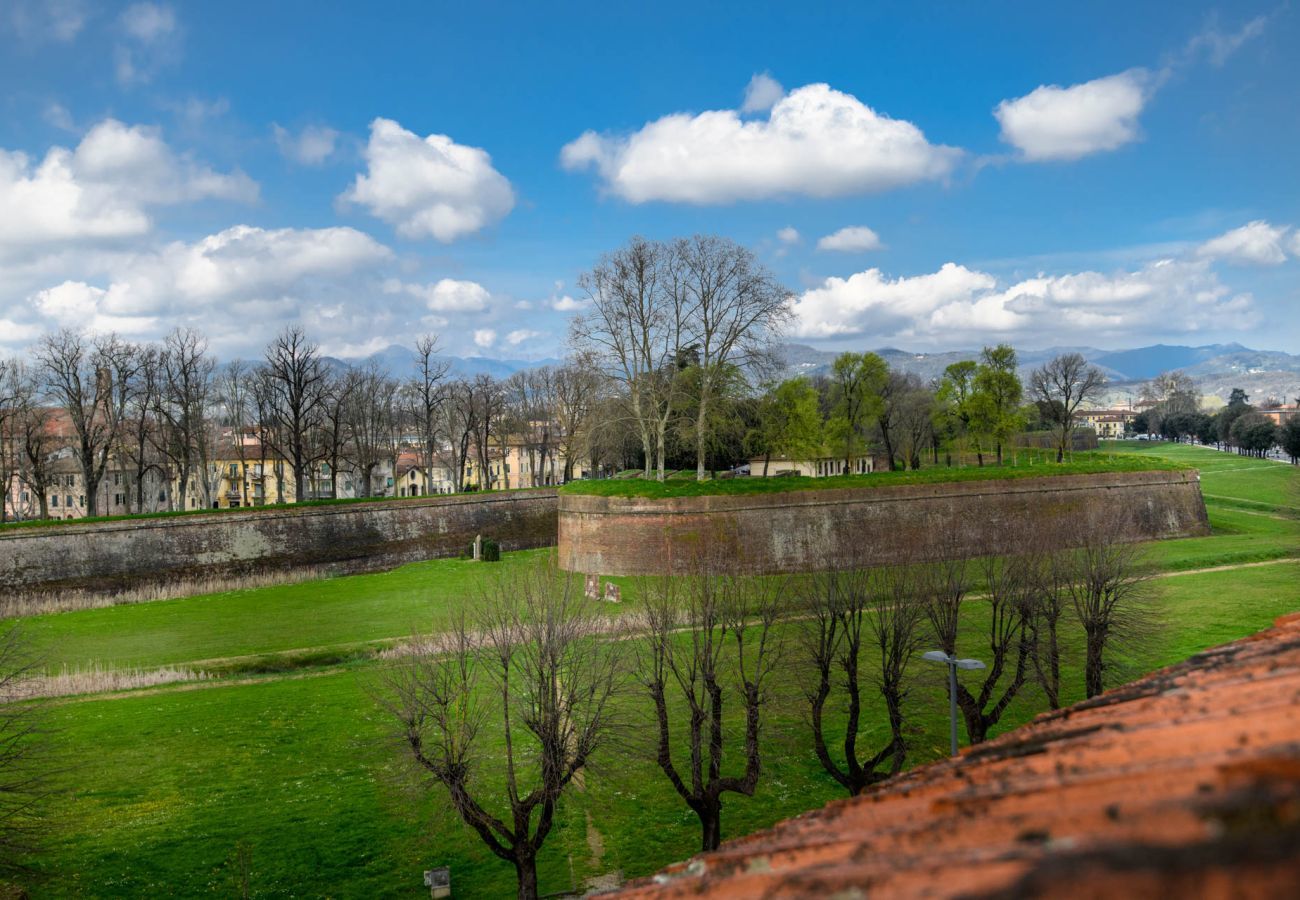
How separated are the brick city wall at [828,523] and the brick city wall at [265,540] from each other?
10.3 metres

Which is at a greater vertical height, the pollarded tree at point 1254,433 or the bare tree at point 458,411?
the bare tree at point 458,411

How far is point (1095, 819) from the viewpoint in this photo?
56.1 inches

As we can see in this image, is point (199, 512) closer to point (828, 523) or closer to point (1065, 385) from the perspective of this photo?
point (828, 523)

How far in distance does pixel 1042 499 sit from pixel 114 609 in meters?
35.4

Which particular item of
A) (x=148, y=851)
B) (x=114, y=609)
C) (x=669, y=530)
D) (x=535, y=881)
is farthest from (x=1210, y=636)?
(x=114, y=609)

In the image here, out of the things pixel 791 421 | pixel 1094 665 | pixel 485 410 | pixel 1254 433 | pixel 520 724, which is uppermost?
pixel 485 410

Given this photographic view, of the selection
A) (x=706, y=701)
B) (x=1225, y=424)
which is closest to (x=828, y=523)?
(x=706, y=701)

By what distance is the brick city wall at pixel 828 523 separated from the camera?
2872cm

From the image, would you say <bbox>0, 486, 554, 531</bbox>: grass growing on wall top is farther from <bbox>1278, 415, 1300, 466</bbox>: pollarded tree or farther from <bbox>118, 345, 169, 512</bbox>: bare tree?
<bbox>1278, 415, 1300, 466</bbox>: pollarded tree

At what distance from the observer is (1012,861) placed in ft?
4.42

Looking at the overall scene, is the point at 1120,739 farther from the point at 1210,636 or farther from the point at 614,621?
the point at 1210,636

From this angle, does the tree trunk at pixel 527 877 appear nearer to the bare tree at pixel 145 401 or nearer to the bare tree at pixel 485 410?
the bare tree at pixel 145 401

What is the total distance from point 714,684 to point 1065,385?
152 feet

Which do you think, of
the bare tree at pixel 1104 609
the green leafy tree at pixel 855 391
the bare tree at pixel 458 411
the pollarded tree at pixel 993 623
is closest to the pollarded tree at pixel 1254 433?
the green leafy tree at pixel 855 391
